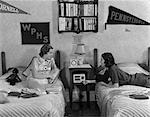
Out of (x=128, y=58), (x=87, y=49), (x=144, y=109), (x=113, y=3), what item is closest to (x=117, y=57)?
(x=128, y=58)

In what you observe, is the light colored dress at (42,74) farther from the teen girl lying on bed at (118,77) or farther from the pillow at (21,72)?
the teen girl lying on bed at (118,77)

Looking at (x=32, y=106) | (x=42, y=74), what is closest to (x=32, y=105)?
(x=32, y=106)

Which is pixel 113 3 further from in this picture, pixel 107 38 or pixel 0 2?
pixel 0 2

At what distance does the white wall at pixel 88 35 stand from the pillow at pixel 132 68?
22 centimetres

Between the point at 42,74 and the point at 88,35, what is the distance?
46.1 inches

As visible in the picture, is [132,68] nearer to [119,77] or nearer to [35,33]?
[119,77]

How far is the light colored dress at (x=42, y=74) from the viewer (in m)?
4.44

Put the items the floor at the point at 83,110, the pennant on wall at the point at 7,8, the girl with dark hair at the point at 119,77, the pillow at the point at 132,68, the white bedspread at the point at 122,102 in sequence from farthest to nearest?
the pennant on wall at the point at 7,8 → the pillow at the point at 132,68 → the floor at the point at 83,110 → the girl with dark hair at the point at 119,77 → the white bedspread at the point at 122,102

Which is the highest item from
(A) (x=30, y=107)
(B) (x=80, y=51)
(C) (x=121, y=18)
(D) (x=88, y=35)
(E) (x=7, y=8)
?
(E) (x=7, y=8)

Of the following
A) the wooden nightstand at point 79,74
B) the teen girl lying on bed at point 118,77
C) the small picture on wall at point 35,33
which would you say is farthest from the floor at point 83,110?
the small picture on wall at point 35,33

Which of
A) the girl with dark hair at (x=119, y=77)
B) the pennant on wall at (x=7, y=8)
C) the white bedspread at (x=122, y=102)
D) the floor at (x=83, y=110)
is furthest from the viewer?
the pennant on wall at (x=7, y=8)

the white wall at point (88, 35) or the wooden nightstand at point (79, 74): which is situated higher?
the white wall at point (88, 35)

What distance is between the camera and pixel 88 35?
525cm

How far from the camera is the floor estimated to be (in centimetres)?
465
